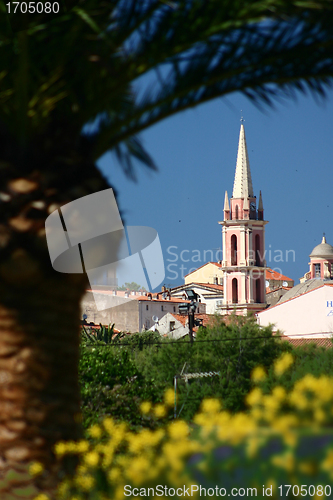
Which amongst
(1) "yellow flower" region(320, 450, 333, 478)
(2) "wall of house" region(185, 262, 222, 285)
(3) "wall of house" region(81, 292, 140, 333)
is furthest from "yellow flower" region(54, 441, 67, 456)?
(2) "wall of house" region(185, 262, 222, 285)

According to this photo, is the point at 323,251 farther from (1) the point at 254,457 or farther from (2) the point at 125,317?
(1) the point at 254,457

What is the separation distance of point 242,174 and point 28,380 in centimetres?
7674

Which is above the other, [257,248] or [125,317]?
[257,248]

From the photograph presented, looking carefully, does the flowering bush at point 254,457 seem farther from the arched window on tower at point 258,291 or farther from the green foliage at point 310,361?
the arched window on tower at point 258,291

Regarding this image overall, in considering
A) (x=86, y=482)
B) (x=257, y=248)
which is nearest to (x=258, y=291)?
(x=257, y=248)

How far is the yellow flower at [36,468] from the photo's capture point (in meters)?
3.56

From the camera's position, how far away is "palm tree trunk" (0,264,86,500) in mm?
3719

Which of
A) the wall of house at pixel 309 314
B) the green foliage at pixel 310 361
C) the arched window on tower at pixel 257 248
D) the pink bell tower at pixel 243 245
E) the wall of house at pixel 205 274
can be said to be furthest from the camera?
the wall of house at pixel 205 274

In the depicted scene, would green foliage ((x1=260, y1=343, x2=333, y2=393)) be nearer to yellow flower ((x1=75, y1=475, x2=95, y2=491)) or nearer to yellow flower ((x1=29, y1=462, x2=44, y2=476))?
yellow flower ((x1=29, y1=462, x2=44, y2=476))

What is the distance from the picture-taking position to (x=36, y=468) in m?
3.56

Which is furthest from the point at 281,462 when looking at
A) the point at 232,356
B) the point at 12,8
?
the point at 232,356

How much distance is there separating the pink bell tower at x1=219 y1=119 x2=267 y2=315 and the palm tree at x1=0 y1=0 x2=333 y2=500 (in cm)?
7052

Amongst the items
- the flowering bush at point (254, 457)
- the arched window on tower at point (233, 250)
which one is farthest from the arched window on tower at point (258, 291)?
the flowering bush at point (254, 457)

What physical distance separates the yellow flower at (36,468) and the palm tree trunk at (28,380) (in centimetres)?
4
